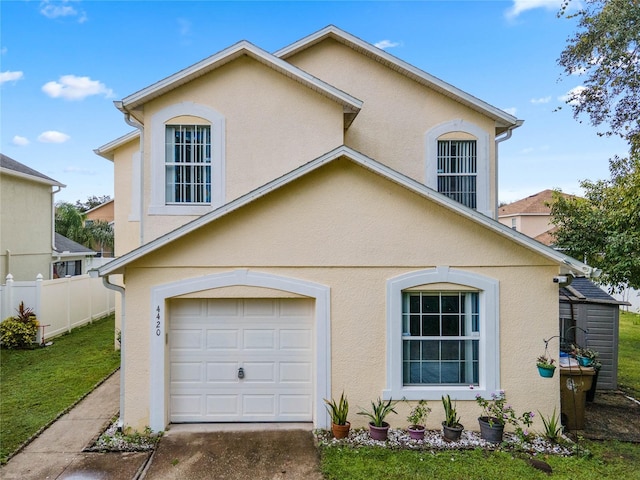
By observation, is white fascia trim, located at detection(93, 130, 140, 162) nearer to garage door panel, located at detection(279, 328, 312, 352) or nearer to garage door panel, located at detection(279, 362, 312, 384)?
Answer: garage door panel, located at detection(279, 328, 312, 352)

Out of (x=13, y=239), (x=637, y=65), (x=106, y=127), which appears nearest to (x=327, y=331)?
(x=13, y=239)

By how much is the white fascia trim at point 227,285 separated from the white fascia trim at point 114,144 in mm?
7055

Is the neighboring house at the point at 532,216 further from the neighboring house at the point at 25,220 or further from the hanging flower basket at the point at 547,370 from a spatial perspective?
the neighboring house at the point at 25,220

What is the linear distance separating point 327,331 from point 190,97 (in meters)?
6.15

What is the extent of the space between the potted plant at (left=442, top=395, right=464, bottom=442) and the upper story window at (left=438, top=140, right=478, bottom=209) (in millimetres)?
5213

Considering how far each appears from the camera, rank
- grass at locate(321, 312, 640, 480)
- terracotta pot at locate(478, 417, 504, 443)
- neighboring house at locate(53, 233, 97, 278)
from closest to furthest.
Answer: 1. grass at locate(321, 312, 640, 480)
2. terracotta pot at locate(478, 417, 504, 443)
3. neighboring house at locate(53, 233, 97, 278)

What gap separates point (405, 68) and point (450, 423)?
8.49m

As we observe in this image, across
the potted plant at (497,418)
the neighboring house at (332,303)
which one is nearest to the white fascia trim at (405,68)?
the neighboring house at (332,303)

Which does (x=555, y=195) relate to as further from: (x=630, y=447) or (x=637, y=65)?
(x=630, y=447)

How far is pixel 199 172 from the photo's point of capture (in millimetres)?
8594

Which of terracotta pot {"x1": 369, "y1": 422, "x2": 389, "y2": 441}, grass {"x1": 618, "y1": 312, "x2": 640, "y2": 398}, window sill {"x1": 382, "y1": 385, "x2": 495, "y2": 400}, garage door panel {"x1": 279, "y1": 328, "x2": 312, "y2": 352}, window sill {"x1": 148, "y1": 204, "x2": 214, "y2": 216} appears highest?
window sill {"x1": 148, "y1": 204, "x2": 214, "y2": 216}

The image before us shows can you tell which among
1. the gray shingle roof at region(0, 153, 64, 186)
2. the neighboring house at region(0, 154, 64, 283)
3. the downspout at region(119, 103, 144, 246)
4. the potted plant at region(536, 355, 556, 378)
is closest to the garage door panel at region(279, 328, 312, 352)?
the downspout at region(119, 103, 144, 246)

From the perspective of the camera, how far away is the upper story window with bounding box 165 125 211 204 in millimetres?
8578

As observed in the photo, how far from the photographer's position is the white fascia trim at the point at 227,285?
7.00 metres
